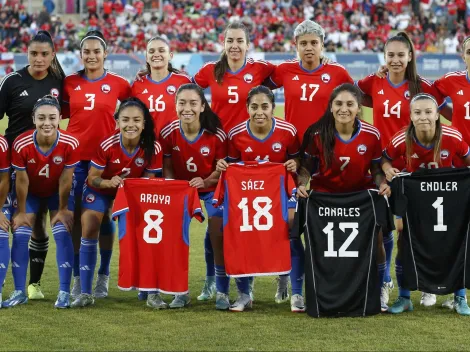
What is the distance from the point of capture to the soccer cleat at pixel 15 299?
655 cm

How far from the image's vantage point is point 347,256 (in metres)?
6.21

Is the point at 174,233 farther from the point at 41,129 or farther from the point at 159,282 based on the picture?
the point at 41,129

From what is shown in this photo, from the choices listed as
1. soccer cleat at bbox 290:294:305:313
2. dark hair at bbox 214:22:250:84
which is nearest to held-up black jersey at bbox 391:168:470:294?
soccer cleat at bbox 290:294:305:313

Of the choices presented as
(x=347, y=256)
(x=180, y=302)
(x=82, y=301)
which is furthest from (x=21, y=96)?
(x=347, y=256)

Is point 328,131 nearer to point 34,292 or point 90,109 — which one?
point 90,109

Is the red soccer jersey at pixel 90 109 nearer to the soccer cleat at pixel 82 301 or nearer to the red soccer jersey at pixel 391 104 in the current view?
the soccer cleat at pixel 82 301

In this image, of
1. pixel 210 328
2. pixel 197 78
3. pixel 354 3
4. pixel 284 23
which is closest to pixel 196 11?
pixel 284 23

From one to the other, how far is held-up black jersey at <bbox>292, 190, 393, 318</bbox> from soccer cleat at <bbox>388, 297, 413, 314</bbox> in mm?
198

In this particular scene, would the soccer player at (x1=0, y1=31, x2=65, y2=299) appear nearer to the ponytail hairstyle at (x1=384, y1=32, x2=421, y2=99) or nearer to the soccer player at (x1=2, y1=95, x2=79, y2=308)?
the soccer player at (x1=2, y1=95, x2=79, y2=308)

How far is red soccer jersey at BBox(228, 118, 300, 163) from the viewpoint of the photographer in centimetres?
657

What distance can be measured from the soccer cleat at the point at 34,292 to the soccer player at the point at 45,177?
0.71 feet

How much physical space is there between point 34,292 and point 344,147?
278 cm

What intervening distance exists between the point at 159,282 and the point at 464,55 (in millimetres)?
3096

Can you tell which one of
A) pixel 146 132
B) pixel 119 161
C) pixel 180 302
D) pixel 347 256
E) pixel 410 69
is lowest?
pixel 180 302
